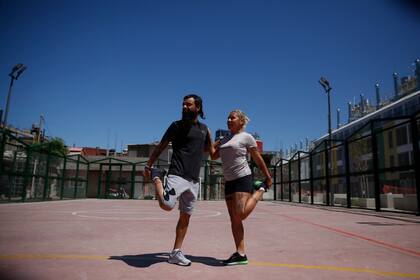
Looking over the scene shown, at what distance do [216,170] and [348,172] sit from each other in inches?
611

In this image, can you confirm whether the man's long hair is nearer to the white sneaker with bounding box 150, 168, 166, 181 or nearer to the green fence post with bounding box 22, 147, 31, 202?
the white sneaker with bounding box 150, 168, 166, 181

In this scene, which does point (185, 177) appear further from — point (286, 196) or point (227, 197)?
point (286, 196)

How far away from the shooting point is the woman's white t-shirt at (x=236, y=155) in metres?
3.35

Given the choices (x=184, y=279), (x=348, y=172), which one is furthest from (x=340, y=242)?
(x=348, y=172)

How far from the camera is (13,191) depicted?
13.7m

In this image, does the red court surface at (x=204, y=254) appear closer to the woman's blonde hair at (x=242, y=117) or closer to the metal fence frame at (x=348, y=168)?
the woman's blonde hair at (x=242, y=117)

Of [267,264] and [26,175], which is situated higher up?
[26,175]

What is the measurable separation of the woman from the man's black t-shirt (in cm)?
29

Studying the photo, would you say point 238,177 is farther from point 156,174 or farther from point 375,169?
point 375,169

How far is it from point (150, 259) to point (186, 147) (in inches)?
48.7

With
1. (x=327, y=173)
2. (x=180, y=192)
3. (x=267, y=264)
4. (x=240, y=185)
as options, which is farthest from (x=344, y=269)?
(x=327, y=173)

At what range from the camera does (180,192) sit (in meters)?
3.15

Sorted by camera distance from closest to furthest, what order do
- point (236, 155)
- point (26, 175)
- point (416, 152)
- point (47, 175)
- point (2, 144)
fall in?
point (236, 155)
point (416, 152)
point (2, 144)
point (26, 175)
point (47, 175)

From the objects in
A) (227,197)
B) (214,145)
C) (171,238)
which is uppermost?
(214,145)
